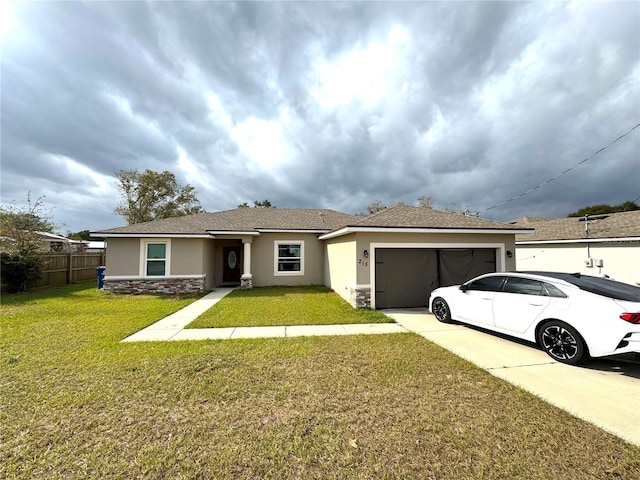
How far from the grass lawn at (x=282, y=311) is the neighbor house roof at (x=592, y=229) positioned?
13.0 metres

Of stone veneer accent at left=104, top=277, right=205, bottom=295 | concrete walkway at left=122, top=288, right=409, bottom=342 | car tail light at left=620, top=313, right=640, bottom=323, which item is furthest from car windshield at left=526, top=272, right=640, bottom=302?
stone veneer accent at left=104, top=277, right=205, bottom=295

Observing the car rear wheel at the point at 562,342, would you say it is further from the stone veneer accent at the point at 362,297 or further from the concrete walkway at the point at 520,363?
the stone veneer accent at the point at 362,297

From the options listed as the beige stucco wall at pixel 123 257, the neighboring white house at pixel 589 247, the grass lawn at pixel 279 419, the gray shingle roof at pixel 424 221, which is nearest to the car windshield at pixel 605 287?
the grass lawn at pixel 279 419

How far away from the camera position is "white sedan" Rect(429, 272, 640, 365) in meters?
3.88

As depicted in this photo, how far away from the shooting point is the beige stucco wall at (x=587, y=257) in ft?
38.2

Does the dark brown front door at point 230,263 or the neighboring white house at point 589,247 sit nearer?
the neighboring white house at point 589,247

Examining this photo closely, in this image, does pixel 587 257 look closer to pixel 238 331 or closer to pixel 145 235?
pixel 238 331

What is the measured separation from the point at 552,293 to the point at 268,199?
41429mm

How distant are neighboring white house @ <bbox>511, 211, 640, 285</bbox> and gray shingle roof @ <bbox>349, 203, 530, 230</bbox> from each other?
7.46 m

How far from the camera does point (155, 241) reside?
1151 cm

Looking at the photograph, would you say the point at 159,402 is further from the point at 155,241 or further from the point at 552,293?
the point at 155,241

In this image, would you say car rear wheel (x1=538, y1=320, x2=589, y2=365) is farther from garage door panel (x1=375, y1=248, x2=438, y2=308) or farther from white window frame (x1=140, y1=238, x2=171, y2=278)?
white window frame (x1=140, y1=238, x2=171, y2=278)

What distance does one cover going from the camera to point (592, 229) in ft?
45.2

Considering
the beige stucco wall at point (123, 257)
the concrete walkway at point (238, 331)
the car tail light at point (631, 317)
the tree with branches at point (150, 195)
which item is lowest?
the concrete walkway at point (238, 331)
